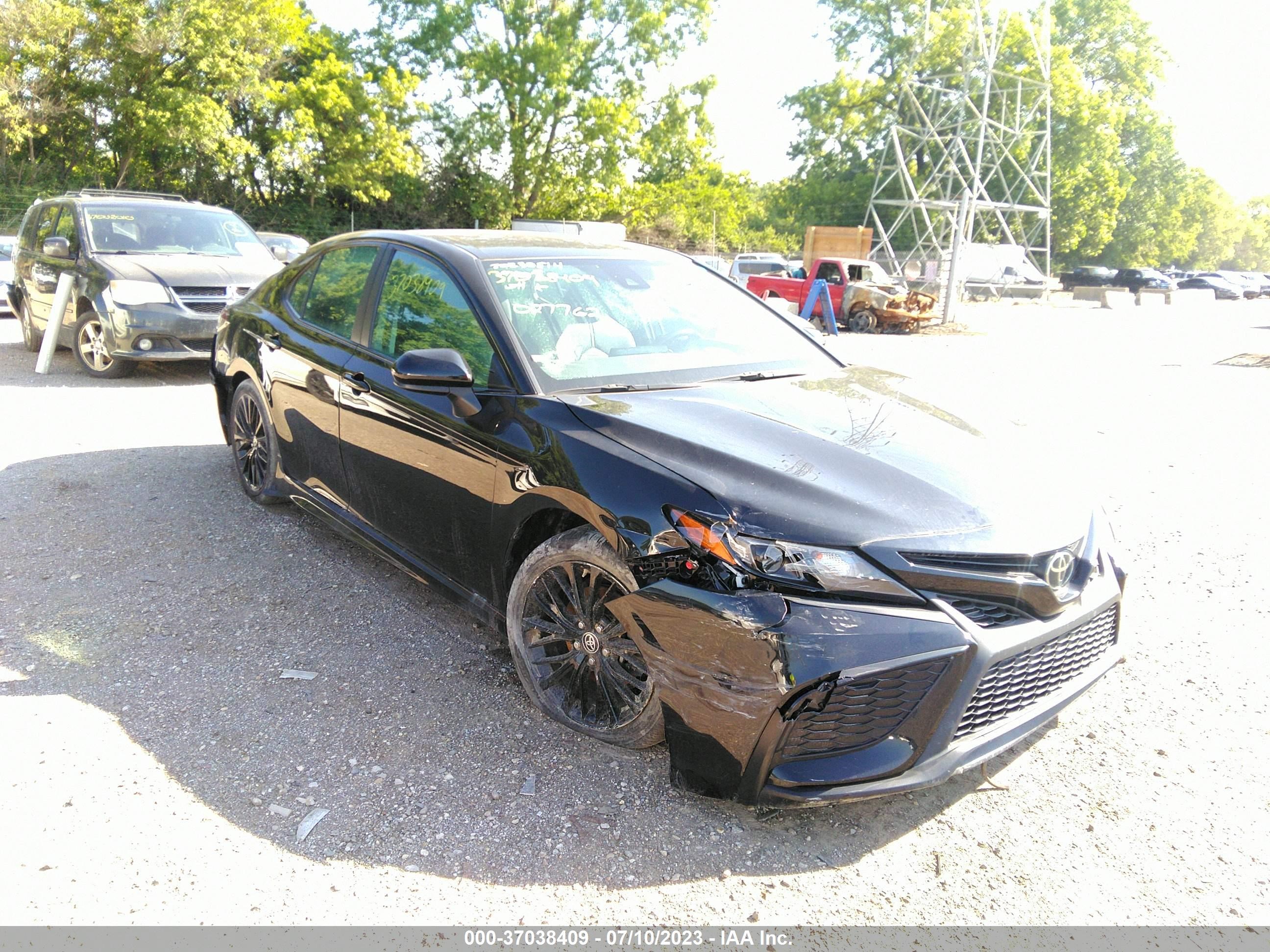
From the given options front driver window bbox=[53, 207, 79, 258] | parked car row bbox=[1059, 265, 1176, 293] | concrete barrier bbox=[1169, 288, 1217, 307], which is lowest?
front driver window bbox=[53, 207, 79, 258]

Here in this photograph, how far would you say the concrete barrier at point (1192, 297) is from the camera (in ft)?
139

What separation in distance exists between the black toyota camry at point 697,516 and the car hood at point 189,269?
5.45 metres

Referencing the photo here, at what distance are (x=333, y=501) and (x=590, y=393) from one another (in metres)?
1.69

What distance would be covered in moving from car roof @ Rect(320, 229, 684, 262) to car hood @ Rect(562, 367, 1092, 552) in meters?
1.00

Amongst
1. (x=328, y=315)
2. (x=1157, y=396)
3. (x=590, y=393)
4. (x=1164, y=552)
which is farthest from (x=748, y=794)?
(x=1157, y=396)

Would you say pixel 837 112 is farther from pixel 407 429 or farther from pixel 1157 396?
pixel 407 429

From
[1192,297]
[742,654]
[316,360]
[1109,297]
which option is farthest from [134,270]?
[1192,297]

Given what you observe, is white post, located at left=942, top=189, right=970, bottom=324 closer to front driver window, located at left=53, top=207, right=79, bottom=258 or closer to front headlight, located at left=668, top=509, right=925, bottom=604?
front driver window, located at left=53, top=207, right=79, bottom=258

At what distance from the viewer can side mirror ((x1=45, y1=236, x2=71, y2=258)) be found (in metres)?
9.25

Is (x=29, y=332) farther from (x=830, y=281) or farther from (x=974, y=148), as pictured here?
(x=974, y=148)

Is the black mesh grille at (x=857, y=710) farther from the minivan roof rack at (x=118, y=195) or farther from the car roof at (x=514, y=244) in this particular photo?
the minivan roof rack at (x=118, y=195)

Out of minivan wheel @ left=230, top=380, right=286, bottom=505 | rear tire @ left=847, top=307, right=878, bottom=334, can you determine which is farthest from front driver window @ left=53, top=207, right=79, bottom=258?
rear tire @ left=847, top=307, right=878, bottom=334

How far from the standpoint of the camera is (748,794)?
255 centimetres

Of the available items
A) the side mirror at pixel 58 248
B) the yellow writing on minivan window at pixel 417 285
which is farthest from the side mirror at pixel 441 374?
the side mirror at pixel 58 248
